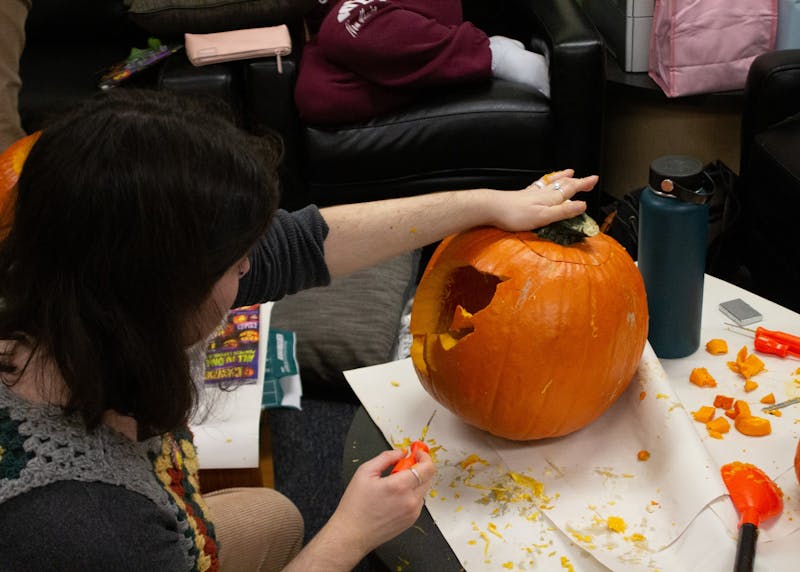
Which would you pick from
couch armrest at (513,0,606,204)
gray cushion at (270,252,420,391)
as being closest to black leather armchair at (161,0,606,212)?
couch armrest at (513,0,606,204)

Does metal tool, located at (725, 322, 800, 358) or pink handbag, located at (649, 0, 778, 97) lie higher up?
pink handbag, located at (649, 0, 778, 97)

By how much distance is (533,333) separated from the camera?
1021 millimetres

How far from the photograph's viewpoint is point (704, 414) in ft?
3.62

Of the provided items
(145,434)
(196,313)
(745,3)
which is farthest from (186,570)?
(745,3)

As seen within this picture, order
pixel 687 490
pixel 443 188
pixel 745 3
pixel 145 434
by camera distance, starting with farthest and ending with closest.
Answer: pixel 443 188 → pixel 745 3 → pixel 687 490 → pixel 145 434

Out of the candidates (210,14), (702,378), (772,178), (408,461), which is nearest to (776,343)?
(702,378)

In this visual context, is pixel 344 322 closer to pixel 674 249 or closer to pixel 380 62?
pixel 380 62

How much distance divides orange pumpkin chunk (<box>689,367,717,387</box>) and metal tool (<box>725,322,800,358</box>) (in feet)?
0.28

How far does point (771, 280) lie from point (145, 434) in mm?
1516

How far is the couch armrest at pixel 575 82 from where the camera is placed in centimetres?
218

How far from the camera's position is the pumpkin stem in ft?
3.51

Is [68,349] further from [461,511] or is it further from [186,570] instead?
[461,511]

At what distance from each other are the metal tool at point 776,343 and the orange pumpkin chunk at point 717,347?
0.04 metres

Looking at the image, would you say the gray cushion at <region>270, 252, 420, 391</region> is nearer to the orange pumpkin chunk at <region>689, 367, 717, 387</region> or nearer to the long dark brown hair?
the orange pumpkin chunk at <region>689, 367, 717, 387</region>
